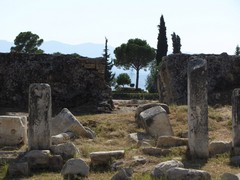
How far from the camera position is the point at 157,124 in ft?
39.3

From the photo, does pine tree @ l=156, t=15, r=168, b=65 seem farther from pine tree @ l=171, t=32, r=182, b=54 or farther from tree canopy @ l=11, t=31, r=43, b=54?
tree canopy @ l=11, t=31, r=43, b=54

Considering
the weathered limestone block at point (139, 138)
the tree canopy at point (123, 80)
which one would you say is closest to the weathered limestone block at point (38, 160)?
the weathered limestone block at point (139, 138)

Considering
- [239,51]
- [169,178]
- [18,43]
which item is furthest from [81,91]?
[239,51]

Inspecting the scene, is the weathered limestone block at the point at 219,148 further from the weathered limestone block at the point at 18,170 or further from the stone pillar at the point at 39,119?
the weathered limestone block at the point at 18,170

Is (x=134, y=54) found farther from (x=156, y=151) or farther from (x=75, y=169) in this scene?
(x=75, y=169)

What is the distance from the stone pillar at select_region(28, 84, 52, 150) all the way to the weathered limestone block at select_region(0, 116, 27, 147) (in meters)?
1.17

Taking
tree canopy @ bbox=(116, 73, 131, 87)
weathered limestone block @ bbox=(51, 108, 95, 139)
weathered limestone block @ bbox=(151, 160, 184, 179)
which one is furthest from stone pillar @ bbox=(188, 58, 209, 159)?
tree canopy @ bbox=(116, 73, 131, 87)

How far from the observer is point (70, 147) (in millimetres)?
9320

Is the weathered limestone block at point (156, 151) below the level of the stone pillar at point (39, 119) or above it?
below

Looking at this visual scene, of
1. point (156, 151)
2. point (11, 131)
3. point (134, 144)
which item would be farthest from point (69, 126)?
point (156, 151)

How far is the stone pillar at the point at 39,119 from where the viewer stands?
9438 millimetres

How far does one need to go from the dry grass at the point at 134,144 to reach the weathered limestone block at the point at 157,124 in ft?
1.42

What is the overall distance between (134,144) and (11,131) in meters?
2.96

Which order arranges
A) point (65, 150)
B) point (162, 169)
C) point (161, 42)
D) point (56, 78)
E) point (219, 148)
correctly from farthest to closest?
point (161, 42) < point (56, 78) < point (219, 148) < point (65, 150) < point (162, 169)
